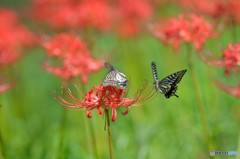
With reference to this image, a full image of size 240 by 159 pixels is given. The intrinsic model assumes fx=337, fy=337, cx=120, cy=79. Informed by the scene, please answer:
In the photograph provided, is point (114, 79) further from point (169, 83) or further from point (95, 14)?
point (95, 14)

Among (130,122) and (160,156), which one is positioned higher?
(130,122)

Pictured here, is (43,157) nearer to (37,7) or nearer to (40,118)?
(40,118)

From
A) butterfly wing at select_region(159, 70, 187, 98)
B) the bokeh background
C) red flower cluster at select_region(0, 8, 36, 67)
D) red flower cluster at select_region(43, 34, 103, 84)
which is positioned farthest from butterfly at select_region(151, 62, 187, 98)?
red flower cluster at select_region(0, 8, 36, 67)

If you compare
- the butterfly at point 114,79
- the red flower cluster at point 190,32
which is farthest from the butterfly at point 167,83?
the red flower cluster at point 190,32

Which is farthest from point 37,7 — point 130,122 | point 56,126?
point 130,122

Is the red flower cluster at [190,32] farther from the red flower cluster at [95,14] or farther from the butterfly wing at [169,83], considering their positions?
the red flower cluster at [95,14]

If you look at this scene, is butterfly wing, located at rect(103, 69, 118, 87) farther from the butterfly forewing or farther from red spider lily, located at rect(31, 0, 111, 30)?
red spider lily, located at rect(31, 0, 111, 30)

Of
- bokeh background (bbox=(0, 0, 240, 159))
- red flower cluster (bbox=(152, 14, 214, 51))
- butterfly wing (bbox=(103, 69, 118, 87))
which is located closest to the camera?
butterfly wing (bbox=(103, 69, 118, 87))
